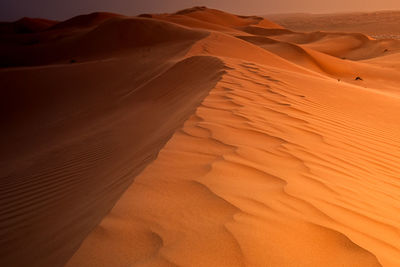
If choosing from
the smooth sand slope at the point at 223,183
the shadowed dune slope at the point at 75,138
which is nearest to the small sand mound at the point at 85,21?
the shadowed dune slope at the point at 75,138

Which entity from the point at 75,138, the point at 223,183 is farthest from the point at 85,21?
the point at 223,183

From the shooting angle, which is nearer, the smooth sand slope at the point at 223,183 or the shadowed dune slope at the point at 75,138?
the smooth sand slope at the point at 223,183

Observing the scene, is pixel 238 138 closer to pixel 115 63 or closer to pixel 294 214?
pixel 294 214

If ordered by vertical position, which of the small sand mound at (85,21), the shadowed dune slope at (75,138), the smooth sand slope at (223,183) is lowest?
the shadowed dune slope at (75,138)

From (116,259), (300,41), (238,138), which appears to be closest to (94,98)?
(238,138)

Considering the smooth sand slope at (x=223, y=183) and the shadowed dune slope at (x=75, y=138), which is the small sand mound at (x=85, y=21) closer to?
the shadowed dune slope at (x=75, y=138)

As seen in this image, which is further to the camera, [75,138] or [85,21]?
[85,21]

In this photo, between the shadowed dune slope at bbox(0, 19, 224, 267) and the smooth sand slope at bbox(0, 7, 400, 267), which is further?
the shadowed dune slope at bbox(0, 19, 224, 267)

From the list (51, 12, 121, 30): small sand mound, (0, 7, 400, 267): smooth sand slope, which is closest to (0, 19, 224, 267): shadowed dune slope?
(0, 7, 400, 267): smooth sand slope

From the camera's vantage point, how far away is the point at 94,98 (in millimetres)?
10195

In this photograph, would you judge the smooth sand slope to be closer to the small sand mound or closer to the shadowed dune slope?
the shadowed dune slope

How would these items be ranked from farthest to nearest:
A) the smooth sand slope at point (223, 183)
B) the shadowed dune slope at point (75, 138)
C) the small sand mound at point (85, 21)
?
the small sand mound at point (85, 21)
the shadowed dune slope at point (75, 138)
the smooth sand slope at point (223, 183)

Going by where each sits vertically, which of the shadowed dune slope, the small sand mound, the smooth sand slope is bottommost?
the shadowed dune slope

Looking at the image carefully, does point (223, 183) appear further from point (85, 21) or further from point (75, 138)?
point (85, 21)
